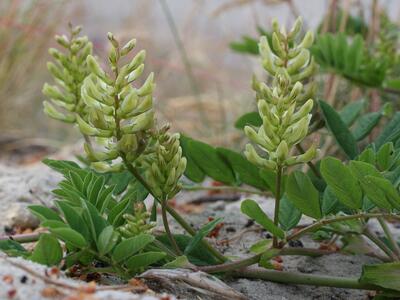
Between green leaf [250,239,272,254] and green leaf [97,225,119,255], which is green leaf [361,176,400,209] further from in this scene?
green leaf [97,225,119,255]

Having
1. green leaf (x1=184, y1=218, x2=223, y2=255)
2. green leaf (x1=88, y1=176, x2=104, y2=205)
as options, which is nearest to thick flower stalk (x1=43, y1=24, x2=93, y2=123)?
green leaf (x1=88, y1=176, x2=104, y2=205)

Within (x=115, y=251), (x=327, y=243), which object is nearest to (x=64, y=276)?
(x=115, y=251)

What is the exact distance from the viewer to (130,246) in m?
1.10

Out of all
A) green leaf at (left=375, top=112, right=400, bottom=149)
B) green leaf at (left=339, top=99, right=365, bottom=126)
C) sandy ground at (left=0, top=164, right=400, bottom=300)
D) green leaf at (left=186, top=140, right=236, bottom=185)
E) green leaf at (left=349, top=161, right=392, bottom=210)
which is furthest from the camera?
green leaf at (left=339, top=99, right=365, bottom=126)

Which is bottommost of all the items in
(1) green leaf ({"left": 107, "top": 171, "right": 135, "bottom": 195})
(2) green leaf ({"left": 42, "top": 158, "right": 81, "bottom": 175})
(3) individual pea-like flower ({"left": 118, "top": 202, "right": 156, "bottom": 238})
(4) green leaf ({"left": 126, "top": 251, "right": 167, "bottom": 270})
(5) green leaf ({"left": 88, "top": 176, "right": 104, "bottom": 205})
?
(4) green leaf ({"left": 126, "top": 251, "right": 167, "bottom": 270})

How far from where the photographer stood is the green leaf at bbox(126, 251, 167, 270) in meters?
1.14

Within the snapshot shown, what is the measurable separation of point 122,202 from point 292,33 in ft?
1.30

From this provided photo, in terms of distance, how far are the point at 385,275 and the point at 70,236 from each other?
517 millimetres

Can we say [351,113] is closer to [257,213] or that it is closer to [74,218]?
[257,213]

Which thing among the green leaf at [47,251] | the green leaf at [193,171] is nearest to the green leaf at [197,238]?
the green leaf at [47,251]

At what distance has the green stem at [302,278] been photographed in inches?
50.2

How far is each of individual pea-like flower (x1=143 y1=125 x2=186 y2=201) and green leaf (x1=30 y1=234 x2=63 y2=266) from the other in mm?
169

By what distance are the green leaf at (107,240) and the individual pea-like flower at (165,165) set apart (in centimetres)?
11

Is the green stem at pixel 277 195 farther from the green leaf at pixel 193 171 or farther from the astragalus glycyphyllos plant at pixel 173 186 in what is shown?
the green leaf at pixel 193 171
